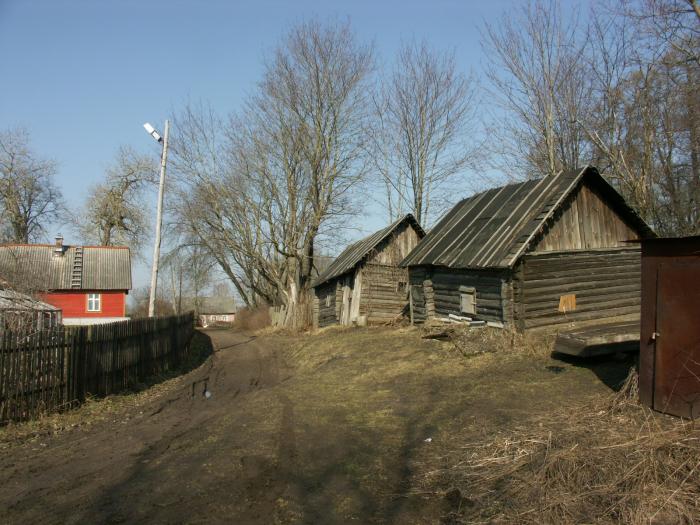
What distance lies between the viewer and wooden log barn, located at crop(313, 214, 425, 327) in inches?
1000

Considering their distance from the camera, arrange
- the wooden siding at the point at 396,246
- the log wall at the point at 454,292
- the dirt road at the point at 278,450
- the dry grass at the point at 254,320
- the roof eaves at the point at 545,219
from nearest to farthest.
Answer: the dirt road at the point at 278,450 → the roof eaves at the point at 545,219 → the log wall at the point at 454,292 → the wooden siding at the point at 396,246 → the dry grass at the point at 254,320

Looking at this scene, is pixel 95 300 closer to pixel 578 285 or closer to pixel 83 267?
pixel 83 267

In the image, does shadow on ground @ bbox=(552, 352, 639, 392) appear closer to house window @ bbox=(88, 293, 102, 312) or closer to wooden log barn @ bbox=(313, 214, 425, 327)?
wooden log barn @ bbox=(313, 214, 425, 327)

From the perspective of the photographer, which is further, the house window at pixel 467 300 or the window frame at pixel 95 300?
the window frame at pixel 95 300

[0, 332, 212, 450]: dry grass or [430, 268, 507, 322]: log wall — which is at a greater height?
[430, 268, 507, 322]: log wall

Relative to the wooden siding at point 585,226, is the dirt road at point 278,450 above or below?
A: below

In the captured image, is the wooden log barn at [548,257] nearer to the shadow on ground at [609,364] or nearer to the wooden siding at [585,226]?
the wooden siding at [585,226]

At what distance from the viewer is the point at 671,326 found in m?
7.05

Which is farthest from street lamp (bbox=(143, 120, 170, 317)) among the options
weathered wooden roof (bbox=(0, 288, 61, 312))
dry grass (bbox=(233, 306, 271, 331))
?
dry grass (bbox=(233, 306, 271, 331))

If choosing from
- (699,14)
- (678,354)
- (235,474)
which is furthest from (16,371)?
(699,14)

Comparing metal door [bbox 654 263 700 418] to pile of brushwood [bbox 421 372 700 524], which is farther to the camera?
metal door [bbox 654 263 700 418]

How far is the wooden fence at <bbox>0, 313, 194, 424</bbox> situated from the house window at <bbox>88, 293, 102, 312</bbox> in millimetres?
31054

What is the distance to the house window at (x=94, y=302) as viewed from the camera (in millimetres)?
42344

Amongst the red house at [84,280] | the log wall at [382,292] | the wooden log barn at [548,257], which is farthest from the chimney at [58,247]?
the wooden log barn at [548,257]
